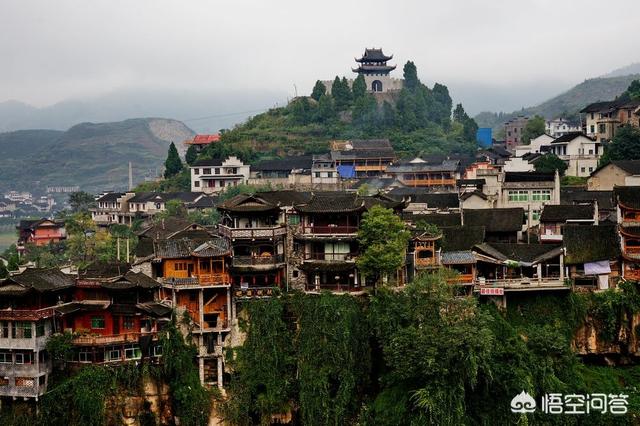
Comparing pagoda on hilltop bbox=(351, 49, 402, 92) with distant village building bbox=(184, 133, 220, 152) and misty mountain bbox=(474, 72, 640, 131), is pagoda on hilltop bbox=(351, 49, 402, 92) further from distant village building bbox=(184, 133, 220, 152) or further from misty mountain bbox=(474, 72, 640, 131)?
misty mountain bbox=(474, 72, 640, 131)

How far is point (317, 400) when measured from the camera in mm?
33188

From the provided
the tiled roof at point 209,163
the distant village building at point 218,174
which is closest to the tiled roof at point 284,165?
the distant village building at point 218,174

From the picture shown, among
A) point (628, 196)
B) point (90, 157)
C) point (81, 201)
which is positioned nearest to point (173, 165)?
point (81, 201)

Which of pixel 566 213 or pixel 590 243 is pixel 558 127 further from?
pixel 590 243

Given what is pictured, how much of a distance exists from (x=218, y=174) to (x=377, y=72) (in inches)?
1398

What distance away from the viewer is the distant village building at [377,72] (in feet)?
326

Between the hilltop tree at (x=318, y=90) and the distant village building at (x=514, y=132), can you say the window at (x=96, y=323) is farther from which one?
the distant village building at (x=514, y=132)

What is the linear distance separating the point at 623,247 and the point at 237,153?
43.5 m

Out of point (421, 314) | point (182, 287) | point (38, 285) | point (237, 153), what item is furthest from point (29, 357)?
point (237, 153)

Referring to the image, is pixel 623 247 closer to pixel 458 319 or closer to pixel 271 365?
pixel 458 319

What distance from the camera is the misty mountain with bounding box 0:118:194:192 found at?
155750 millimetres

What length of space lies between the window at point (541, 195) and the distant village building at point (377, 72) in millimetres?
53092

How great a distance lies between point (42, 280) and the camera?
33062 mm

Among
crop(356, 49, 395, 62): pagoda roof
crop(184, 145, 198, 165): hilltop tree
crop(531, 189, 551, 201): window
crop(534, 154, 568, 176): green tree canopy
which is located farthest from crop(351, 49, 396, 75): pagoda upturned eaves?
crop(531, 189, 551, 201): window
